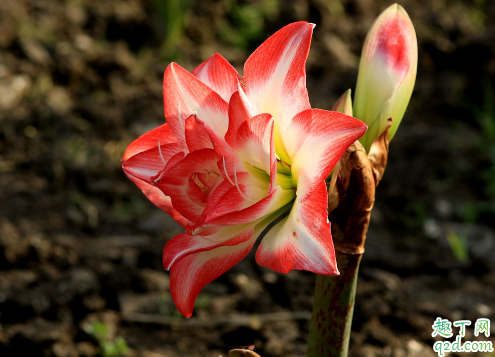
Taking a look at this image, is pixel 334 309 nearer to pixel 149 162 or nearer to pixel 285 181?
pixel 285 181

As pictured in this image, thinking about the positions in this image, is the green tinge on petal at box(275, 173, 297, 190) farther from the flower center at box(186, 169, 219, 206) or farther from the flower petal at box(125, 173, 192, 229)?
the flower petal at box(125, 173, 192, 229)

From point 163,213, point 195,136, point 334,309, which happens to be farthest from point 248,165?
point 163,213

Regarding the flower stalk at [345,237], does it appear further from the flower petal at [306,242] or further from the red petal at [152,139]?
the red petal at [152,139]

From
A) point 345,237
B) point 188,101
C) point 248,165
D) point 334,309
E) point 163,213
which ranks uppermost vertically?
point 163,213

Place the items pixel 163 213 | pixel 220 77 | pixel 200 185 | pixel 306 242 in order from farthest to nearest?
pixel 163 213, pixel 220 77, pixel 200 185, pixel 306 242

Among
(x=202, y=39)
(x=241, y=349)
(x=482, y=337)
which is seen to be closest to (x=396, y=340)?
(x=482, y=337)

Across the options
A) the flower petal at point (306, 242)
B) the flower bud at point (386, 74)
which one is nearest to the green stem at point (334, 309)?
the flower petal at point (306, 242)

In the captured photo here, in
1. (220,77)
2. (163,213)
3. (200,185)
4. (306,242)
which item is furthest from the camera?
(163,213)
